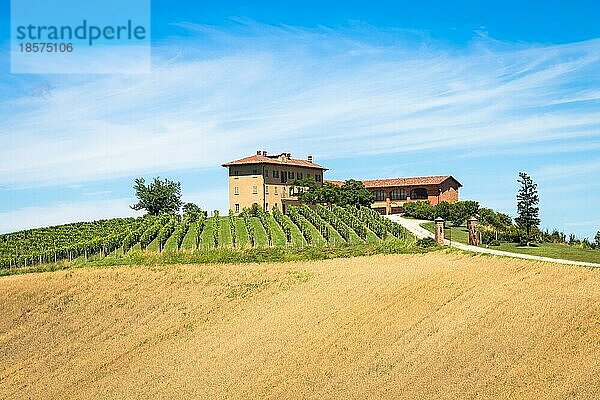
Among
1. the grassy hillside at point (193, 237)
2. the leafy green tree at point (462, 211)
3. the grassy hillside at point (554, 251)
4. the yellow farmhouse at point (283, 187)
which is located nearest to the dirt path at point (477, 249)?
the grassy hillside at point (554, 251)

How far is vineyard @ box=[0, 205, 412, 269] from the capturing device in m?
44.5

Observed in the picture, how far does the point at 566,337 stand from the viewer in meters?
22.0

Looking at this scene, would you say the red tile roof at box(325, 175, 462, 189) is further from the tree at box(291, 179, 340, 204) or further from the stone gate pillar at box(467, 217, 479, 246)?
the stone gate pillar at box(467, 217, 479, 246)

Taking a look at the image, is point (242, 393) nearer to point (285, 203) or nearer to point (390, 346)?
point (390, 346)

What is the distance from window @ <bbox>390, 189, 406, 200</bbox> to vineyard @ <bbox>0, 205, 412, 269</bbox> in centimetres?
909

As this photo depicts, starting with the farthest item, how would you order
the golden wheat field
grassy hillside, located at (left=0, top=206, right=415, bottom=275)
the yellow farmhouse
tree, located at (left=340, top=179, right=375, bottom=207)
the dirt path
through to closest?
1. the yellow farmhouse
2. tree, located at (left=340, top=179, right=375, bottom=207)
3. grassy hillside, located at (left=0, top=206, right=415, bottom=275)
4. the dirt path
5. the golden wheat field

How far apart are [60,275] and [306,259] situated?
41.2ft

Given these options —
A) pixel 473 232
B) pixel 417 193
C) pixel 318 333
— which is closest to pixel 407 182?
pixel 417 193

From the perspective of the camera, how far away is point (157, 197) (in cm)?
7175

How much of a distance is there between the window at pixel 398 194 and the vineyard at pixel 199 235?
9.09 m

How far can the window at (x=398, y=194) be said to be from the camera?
68250mm

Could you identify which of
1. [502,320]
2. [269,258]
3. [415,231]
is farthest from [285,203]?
[502,320]

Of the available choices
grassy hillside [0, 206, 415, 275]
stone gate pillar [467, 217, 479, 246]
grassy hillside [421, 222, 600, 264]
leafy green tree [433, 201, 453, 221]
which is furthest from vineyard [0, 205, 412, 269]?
grassy hillside [421, 222, 600, 264]

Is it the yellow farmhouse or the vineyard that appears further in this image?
the yellow farmhouse
